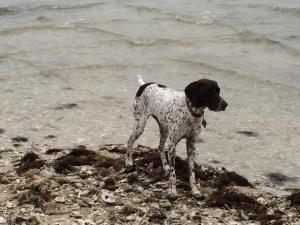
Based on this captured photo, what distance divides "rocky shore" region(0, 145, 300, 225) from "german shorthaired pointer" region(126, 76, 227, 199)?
340mm

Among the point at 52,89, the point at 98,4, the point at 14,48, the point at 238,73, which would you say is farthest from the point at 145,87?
→ the point at 98,4

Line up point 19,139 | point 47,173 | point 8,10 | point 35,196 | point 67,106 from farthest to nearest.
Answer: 1. point 8,10
2. point 67,106
3. point 19,139
4. point 47,173
5. point 35,196

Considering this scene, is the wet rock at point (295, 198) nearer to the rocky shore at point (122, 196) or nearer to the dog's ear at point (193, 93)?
the rocky shore at point (122, 196)

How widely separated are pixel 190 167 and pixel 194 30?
1467cm

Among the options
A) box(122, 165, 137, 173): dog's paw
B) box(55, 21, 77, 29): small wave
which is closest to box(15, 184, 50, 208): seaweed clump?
box(122, 165, 137, 173): dog's paw

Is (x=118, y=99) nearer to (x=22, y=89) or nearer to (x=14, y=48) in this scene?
(x=22, y=89)

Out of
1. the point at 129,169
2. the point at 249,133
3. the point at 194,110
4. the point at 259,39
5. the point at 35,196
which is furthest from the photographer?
the point at 259,39

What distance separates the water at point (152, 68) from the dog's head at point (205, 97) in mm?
2477

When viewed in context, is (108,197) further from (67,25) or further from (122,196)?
(67,25)

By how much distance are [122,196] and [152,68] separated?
8.95m

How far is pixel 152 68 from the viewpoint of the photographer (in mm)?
17141

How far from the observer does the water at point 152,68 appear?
11.5 m

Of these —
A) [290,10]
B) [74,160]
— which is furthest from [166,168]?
[290,10]

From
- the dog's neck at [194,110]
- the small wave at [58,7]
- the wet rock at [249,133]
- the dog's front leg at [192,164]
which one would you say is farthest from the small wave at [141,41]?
the dog's neck at [194,110]
